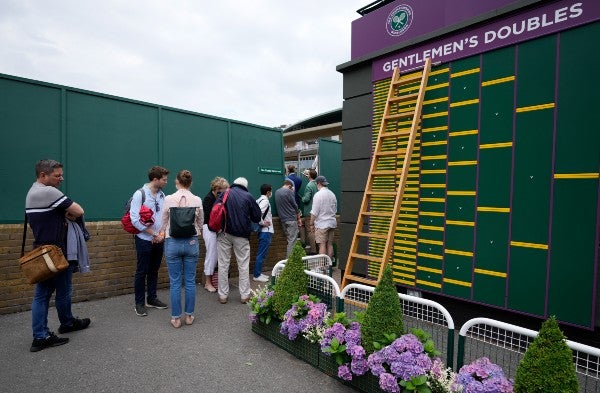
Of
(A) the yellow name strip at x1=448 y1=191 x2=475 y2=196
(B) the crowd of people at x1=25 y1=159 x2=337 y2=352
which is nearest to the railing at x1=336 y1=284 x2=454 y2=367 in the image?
(A) the yellow name strip at x1=448 y1=191 x2=475 y2=196

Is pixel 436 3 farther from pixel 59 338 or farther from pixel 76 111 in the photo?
pixel 59 338

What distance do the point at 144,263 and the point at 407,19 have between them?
4.92 metres

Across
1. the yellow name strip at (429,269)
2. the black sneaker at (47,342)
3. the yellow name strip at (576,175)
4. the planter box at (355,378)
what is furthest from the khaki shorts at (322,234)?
the black sneaker at (47,342)

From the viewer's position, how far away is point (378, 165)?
197 inches

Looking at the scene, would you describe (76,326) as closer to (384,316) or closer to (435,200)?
(384,316)

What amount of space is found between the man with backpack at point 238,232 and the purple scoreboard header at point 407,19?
9.32 ft

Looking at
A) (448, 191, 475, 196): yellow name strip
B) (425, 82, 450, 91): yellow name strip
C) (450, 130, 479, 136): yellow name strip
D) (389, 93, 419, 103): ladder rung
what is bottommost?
(448, 191, 475, 196): yellow name strip

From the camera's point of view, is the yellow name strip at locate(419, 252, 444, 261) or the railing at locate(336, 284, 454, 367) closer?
the railing at locate(336, 284, 454, 367)

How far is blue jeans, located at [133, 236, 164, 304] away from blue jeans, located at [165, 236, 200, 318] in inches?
19.4

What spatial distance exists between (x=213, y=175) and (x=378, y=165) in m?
3.40

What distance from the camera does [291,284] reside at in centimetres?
372

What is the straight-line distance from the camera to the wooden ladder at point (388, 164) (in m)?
4.49

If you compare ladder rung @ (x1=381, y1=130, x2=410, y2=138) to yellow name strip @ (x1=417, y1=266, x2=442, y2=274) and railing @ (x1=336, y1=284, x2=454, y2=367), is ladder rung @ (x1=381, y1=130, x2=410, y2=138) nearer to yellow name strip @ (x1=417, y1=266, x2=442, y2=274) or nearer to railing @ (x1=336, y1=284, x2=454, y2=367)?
yellow name strip @ (x1=417, y1=266, x2=442, y2=274)

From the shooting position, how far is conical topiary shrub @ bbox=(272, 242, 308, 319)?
3.68 m
